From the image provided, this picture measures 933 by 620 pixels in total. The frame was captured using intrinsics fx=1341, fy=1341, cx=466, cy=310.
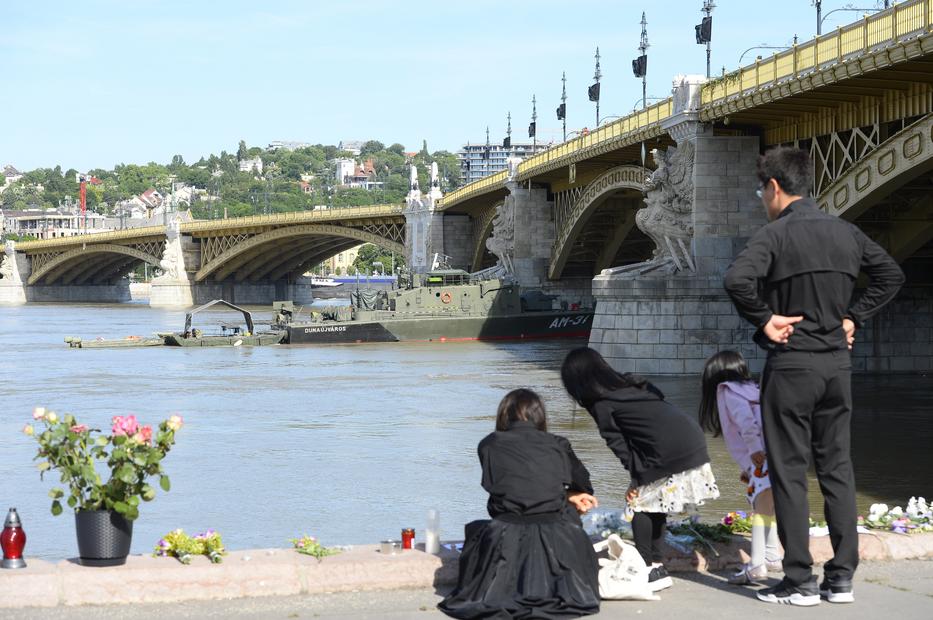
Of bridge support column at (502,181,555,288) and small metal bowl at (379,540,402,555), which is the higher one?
bridge support column at (502,181,555,288)

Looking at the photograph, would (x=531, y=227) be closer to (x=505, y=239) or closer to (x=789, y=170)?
(x=505, y=239)

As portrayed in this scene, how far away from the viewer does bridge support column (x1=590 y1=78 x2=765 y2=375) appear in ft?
112

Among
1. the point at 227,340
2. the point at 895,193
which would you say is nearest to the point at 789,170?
the point at 895,193

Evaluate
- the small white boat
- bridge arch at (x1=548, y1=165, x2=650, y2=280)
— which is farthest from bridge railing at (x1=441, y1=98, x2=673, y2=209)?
the small white boat

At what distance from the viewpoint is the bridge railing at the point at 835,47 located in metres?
23.0

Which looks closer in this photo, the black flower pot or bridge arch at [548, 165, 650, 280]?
the black flower pot

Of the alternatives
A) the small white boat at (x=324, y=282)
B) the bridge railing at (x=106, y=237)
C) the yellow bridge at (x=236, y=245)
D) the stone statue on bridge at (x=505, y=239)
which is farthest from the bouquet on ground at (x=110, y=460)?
the small white boat at (x=324, y=282)

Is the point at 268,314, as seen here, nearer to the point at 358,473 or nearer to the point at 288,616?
the point at 358,473

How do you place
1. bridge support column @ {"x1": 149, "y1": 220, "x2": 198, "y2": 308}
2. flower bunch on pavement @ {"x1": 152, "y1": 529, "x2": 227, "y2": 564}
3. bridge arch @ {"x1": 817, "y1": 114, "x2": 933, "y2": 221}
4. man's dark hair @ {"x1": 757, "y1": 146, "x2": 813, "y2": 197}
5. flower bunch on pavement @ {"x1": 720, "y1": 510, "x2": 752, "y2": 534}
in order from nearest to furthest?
man's dark hair @ {"x1": 757, "y1": 146, "x2": 813, "y2": 197} → flower bunch on pavement @ {"x1": 152, "y1": 529, "x2": 227, "y2": 564} → flower bunch on pavement @ {"x1": 720, "y1": 510, "x2": 752, "y2": 534} → bridge arch @ {"x1": 817, "y1": 114, "x2": 933, "y2": 221} → bridge support column @ {"x1": 149, "y1": 220, "x2": 198, "y2": 308}

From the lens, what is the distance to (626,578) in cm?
770

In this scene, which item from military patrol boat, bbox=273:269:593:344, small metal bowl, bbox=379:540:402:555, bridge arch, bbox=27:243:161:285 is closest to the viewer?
small metal bowl, bbox=379:540:402:555

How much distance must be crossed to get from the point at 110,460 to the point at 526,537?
2.45 metres

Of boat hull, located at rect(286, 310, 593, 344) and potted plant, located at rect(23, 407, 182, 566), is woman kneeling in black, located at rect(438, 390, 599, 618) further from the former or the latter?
boat hull, located at rect(286, 310, 593, 344)

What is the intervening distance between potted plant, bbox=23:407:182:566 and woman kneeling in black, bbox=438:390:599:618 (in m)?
1.85
